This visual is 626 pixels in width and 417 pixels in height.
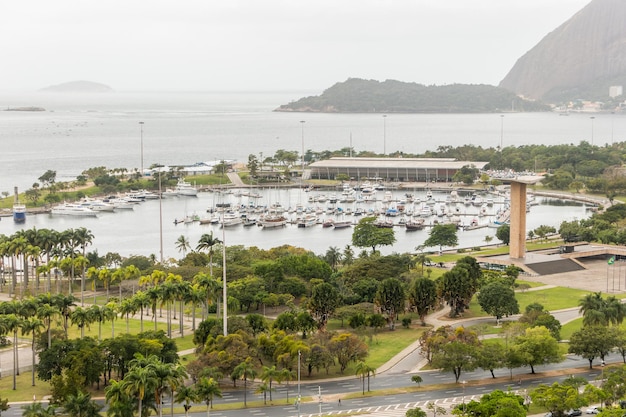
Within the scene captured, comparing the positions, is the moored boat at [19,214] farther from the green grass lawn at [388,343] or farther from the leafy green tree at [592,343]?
the leafy green tree at [592,343]

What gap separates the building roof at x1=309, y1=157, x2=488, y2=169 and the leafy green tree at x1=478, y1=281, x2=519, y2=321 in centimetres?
7985

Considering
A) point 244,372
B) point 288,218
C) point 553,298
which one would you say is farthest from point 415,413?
point 288,218

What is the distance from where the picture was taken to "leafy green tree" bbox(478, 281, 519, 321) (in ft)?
188

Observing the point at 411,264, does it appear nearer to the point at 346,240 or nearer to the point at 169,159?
the point at 346,240

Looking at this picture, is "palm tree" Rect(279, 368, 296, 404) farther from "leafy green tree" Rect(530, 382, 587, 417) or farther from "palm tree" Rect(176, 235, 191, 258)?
"palm tree" Rect(176, 235, 191, 258)

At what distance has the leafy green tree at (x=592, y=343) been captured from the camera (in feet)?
156

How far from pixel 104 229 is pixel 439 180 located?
56375 mm

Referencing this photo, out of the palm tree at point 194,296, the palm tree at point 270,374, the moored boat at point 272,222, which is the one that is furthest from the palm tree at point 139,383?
the moored boat at point 272,222

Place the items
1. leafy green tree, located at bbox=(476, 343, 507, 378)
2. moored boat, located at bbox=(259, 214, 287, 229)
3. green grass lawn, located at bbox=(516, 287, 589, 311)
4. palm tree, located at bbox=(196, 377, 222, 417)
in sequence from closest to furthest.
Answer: palm tree, located at bbox=(196, 377, 222, 417) < leafy green tree, located at bbox=(476, 343, 507, 378) < green grass lawn, located at bbox=(516, 287, 589, 311) < moored boat, located at bbox=(259, 214, 287, 229)

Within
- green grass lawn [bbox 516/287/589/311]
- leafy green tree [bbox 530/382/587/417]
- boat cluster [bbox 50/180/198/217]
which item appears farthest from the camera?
boat cluster [bbox 50/180/198/217]

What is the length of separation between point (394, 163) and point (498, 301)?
8391 centimetres

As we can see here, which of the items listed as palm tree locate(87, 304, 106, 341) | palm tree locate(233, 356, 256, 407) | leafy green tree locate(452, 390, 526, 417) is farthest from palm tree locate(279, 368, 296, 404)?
palm tree locate(87, 304, 106, 341)

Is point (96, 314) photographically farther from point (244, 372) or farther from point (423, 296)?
point (423, 296)

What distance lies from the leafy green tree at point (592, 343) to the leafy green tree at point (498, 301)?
894cm
